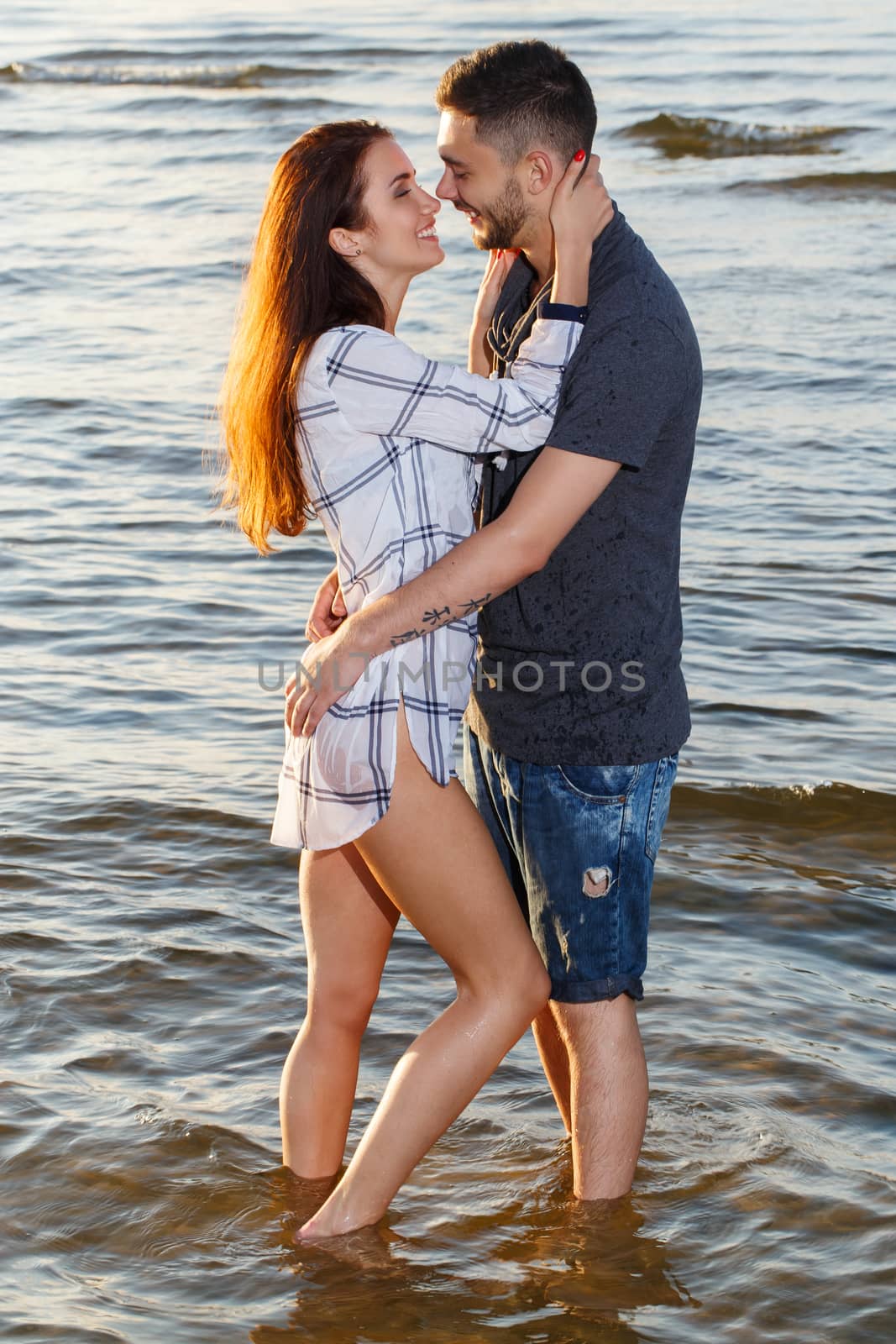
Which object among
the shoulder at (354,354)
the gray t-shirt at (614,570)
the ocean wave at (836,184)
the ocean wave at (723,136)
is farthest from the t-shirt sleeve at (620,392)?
the ocean wave at (723,136)

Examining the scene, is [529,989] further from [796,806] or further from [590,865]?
[796,806]

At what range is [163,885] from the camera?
4559 mm

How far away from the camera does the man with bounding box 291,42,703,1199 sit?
2.68 m

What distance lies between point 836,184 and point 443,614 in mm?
13349

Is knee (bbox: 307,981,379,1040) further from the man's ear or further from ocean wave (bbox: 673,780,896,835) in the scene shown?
ocean wave (bbox: 673,780,896,835)

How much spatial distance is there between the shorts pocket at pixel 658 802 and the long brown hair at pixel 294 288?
850 millimetres

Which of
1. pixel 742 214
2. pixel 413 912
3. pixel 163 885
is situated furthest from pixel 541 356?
pixel 742 214

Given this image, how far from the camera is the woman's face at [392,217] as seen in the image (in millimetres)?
2803

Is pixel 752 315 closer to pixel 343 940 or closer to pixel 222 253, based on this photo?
pixel 222 253

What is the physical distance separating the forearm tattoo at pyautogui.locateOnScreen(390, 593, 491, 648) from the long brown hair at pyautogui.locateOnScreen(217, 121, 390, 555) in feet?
1.20

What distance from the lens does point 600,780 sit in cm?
287

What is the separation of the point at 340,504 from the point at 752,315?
8.50 meters

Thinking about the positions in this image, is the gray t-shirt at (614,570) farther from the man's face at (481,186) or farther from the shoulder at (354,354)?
the shoulder at (354,354)

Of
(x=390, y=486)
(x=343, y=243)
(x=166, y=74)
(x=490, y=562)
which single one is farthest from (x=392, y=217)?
(x=166, y=74)
